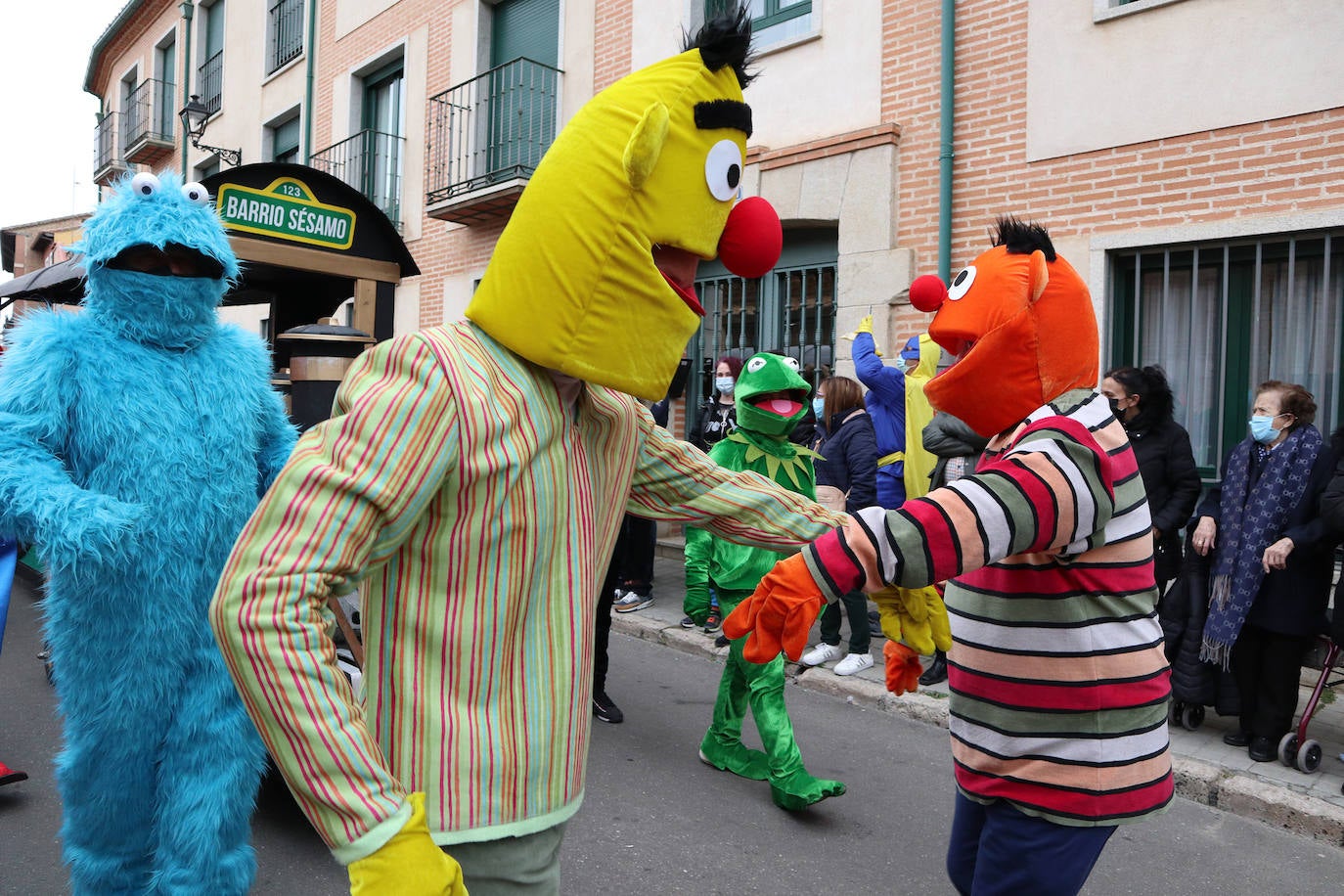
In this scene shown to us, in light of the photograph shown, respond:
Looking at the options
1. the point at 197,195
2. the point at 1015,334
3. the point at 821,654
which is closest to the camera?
the point at 1015,334

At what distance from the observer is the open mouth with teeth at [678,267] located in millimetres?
1718

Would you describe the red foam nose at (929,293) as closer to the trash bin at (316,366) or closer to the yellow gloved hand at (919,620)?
the yellow gloved hand at (919,620)

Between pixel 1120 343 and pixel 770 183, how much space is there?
11.1 feet

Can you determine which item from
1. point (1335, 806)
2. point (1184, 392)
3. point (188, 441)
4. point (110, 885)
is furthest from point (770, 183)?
point (110, 885)

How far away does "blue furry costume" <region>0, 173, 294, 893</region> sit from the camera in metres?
2.53

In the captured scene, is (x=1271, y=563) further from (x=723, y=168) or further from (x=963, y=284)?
(x=723, y=168)

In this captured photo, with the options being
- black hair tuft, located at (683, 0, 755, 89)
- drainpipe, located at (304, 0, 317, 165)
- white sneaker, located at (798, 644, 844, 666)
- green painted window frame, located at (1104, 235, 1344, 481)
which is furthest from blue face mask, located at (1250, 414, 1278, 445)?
drainpipe, located at (304, 0, 317, 165)

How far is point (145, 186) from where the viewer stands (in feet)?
9.47

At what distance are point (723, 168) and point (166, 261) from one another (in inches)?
74.7

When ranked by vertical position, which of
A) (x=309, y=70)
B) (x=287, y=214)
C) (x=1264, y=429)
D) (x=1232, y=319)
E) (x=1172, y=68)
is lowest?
(x=1264, y=429)

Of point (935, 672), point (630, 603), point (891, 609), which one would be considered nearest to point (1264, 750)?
point (935, 672)

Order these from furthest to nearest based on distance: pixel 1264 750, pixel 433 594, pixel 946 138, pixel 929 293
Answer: pixel 946 138
pixel 1264 750
pixel 929 293
pixel 433 594

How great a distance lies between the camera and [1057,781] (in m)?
2.04

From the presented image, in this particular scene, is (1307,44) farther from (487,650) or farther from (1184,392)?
(487,650)
